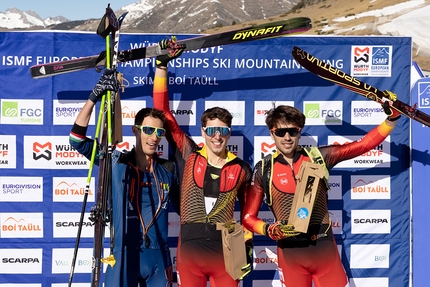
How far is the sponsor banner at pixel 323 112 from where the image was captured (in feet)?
17.4

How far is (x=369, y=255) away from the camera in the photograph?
537 cm

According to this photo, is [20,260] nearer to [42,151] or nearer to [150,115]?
[42,151]

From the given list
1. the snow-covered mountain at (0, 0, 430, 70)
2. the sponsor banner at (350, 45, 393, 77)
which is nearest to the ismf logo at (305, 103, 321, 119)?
the sponsor banner at (350, 45, 393, 77)

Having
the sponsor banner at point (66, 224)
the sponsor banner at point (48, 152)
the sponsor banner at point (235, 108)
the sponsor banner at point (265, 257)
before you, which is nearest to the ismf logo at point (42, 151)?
the sponsor banner at point (48, 152)

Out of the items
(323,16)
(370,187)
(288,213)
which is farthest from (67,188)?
(323,16)

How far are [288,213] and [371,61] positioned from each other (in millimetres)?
2165

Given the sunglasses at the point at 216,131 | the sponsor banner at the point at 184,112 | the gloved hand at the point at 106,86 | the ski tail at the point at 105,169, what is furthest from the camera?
the sponsor banner at the point at 184,112

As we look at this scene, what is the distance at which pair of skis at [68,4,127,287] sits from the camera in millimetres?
3807

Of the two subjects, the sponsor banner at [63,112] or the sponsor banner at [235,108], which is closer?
the sponsor banner at [63,112]

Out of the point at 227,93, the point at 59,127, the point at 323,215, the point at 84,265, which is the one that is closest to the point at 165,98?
the point at 227,93

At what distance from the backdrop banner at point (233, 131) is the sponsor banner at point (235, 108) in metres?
0.01

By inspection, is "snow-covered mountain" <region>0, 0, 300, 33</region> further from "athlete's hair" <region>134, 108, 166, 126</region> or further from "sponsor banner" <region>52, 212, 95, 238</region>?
"athlete's hair" <region>134, 108, 166, 126</region>

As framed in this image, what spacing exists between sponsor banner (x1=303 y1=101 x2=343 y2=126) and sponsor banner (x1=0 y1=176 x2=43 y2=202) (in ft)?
9.04

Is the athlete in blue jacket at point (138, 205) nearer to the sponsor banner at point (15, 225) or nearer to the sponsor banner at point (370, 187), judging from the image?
the sponsor banner at point (15, 225)
